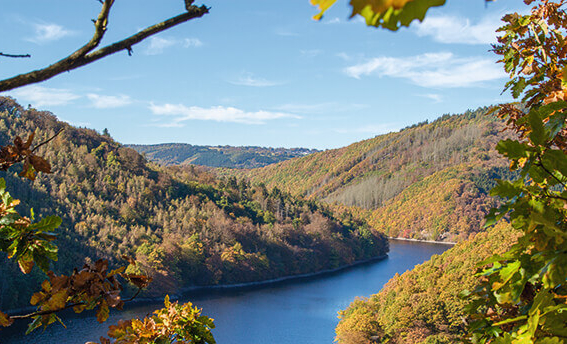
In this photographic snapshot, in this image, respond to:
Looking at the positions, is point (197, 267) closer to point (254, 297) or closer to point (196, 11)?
point (254, 297)

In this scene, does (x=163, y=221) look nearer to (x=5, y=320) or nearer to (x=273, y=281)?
(x=273, y=281)

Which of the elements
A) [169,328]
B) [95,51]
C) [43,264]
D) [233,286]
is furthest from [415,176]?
[95,51]

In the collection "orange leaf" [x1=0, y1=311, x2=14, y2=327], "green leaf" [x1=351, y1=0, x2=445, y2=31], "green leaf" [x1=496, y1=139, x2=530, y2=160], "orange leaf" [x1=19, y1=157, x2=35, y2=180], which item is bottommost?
"orange leaf" [x1=0, y1=311, x2=14, y2=327]

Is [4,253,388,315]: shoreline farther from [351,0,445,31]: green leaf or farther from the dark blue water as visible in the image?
[351,0,445,31]: green leaf

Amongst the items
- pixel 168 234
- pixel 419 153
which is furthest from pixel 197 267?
pixel 419 153

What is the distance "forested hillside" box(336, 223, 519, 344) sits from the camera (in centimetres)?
1672

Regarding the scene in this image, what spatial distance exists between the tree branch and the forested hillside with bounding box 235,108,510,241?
72.7 meters

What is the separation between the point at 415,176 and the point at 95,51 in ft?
361

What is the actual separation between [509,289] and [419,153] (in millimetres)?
125045

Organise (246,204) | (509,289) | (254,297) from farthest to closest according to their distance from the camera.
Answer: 1. (246,204)
2. (254,297)
3. (509,289)

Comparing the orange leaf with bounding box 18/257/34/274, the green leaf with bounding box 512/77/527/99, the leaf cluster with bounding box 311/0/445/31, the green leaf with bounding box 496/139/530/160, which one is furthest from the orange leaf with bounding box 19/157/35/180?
the green leaf with bounding box 512/77/527/99

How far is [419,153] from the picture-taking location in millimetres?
120938

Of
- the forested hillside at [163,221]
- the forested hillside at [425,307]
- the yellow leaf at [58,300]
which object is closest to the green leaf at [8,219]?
the yellow leaf at [58,300]

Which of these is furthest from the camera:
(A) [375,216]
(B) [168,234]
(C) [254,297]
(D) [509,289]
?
(A) [375,216]
